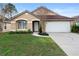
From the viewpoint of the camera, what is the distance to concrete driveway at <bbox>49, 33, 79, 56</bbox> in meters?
11.3

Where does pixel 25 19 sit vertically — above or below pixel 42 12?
below

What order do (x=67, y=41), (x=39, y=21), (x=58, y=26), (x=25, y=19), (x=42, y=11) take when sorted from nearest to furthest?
(x=42, y=11)
(x=67, y=41)
(x=39, y=21)
(x=25, y=19)
(x=58, y=26)

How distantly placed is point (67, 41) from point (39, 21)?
1.66 metres

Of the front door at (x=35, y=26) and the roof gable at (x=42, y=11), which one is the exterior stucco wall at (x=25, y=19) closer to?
the front door at (x=35, y=26)

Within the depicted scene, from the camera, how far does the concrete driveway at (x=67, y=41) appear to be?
11289 millimetres

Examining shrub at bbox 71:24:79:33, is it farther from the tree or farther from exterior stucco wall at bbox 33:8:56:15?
the tree

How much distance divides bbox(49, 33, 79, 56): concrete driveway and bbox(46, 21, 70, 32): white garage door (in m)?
0.22

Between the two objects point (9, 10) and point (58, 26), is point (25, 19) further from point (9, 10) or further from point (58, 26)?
point (58, 26)

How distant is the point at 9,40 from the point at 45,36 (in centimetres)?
172

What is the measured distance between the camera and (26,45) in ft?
38.0

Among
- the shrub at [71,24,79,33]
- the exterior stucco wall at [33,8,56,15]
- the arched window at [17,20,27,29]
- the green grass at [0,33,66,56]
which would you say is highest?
the exterior stucco wall at [33,8,56,15]

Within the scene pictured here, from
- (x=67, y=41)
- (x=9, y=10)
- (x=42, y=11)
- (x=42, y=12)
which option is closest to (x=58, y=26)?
(x=67, y=41)

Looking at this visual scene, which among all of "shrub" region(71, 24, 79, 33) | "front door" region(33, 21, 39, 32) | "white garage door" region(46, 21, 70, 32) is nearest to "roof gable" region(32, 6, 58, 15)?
"front door" region(33, 21, 39, 32)

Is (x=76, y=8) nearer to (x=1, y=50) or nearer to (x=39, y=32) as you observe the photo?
(x=39, y=32)
